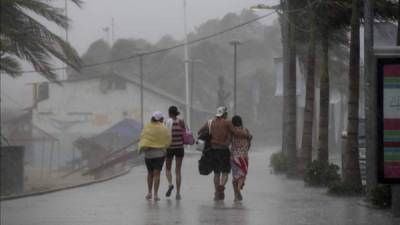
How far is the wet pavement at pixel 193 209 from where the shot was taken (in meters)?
12.4

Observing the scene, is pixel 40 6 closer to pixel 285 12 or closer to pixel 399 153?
pixel 285 12

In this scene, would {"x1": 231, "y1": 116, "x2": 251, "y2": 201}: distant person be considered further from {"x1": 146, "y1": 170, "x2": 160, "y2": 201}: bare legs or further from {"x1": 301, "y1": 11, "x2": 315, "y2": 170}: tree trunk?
{"x1": 301, "y1": 11, "x2": 315, "y2": 170}: tree trunk

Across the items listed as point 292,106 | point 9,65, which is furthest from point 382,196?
point 292,106

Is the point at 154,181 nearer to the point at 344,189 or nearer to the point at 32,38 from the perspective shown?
the point at 344,189

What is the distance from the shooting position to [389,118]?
36.4ft

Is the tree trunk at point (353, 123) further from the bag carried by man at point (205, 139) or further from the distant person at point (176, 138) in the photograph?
the distant person at point (176, 138)

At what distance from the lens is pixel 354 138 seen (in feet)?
53.1

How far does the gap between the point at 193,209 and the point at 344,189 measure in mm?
3792

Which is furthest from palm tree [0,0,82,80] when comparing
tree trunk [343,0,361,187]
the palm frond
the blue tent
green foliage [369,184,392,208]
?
the blue tent

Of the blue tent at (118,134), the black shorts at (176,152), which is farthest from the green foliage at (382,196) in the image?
the blue tent at (118,134)

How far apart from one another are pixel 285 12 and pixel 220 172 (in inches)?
346

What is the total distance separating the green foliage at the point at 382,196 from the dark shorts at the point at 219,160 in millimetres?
2890

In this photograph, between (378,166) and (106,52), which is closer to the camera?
(378,166)

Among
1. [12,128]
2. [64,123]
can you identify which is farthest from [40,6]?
[64,123]
